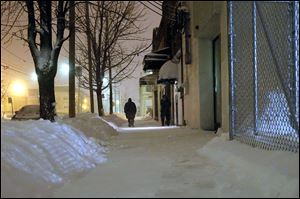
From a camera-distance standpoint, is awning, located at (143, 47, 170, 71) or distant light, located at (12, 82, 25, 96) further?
distant light, located at (12, 82, 25, 96)

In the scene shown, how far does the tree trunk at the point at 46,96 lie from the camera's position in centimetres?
1312

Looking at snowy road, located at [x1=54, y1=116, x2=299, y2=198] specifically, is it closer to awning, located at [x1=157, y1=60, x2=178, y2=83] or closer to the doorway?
the doorway

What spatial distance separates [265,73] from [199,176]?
9.54 feet

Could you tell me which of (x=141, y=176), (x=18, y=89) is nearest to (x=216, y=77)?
(x=141, y=176)

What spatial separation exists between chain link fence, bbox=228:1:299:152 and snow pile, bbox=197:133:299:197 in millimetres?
371

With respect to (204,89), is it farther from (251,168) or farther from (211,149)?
(251,168)

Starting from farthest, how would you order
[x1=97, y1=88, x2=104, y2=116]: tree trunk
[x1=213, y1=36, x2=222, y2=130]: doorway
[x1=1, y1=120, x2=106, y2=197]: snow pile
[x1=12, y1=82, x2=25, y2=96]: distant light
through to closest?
1. [x1=12, y1=82, x2=25, y2=96]: distant light
2. [x1=97, y1=88, x2=104, y2=116]: tree trunk
3. [x1=213, y1=36, x2=222, y2=130]: doorway
4. [x1=1, y1=120, x2=106, y2=197]: snow pile

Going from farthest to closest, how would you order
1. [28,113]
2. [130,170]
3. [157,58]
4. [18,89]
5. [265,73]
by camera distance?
1. [18,89]
2. [157,58]
3. [28,113]
4. [265,73]
5. [130,170]

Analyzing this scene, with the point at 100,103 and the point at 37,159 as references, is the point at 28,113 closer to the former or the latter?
the point at 100,103

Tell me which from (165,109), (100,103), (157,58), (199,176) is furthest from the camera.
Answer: (100,103)

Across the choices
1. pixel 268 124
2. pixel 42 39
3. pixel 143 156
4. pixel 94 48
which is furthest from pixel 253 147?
pixel 94 48

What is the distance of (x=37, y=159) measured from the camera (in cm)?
593

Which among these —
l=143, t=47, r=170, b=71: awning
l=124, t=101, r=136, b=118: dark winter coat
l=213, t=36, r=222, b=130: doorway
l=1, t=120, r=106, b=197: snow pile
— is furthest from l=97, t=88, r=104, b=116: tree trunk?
l=1, t=120, r=106, b=197: snow pile

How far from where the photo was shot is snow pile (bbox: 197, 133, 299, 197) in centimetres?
519
